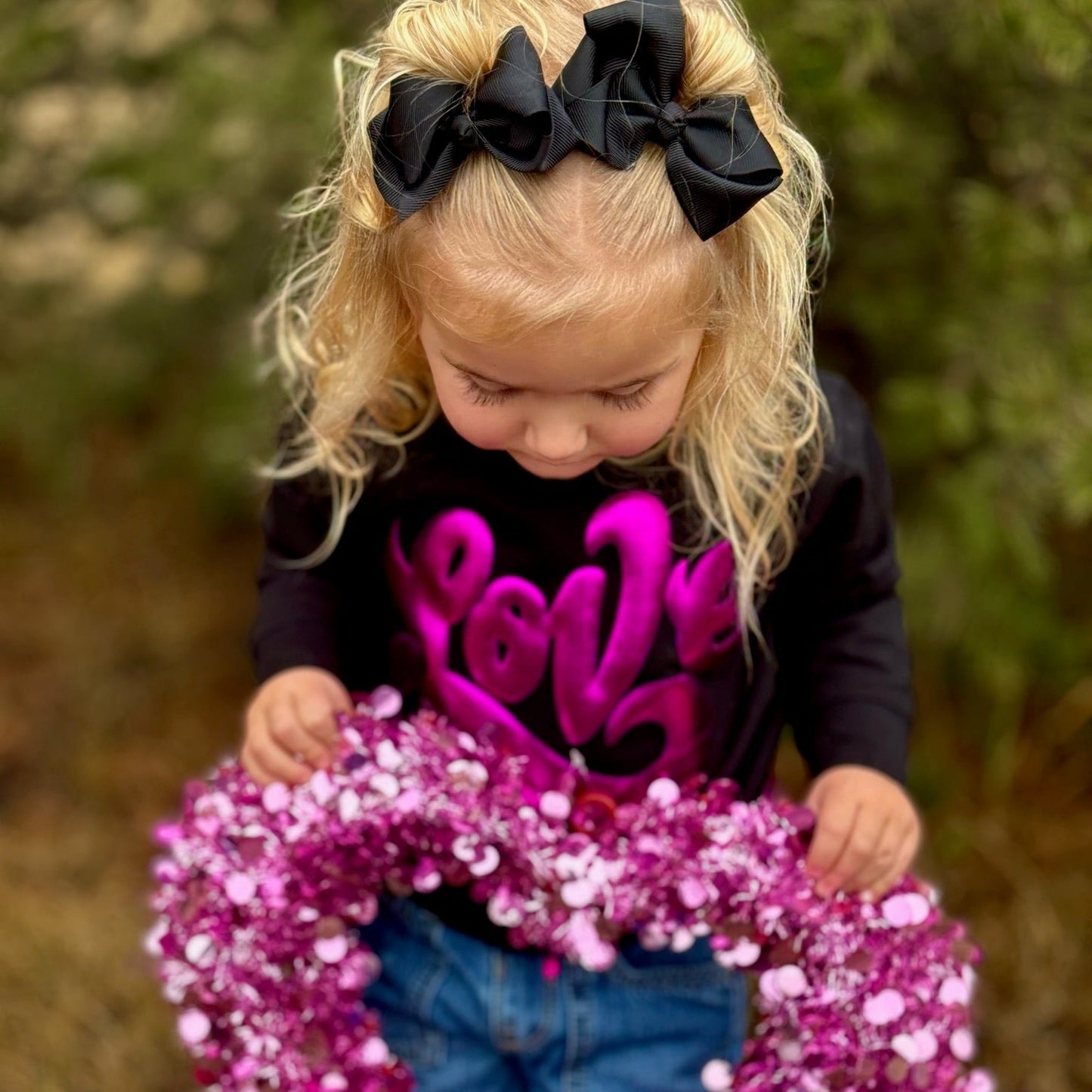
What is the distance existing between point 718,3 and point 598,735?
0.74 m

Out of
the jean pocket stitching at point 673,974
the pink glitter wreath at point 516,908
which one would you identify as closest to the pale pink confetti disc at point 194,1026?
Result: the pink glitter wreath at point 516,908

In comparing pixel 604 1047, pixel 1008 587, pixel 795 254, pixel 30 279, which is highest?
pixel 30 279

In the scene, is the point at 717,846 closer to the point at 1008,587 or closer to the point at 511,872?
the point at 511,872

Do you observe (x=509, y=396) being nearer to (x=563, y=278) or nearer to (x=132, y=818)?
(x=563, y=278)

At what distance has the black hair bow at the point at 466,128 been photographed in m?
1.11

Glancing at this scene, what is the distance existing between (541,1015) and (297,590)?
55cm

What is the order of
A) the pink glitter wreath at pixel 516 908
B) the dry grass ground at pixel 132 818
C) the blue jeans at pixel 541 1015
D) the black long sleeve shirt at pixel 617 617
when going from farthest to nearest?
the dry grass ground at pixel 132 818, the blue jeans at pixel 541 1015, the black long sleeve shirt at pixel 617 617, the pink glitter wreath at pixel 516 908

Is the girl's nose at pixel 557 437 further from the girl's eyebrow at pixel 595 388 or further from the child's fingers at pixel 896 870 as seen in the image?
the child's fingers at pixel 896 870

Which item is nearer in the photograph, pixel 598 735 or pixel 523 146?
pixel 523 146

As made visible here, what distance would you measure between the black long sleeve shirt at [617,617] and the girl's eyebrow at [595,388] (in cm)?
21

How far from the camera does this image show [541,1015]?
1573mm

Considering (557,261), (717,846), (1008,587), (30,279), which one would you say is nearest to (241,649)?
(30,279)

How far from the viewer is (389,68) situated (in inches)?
48.5

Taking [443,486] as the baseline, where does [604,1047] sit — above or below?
below
